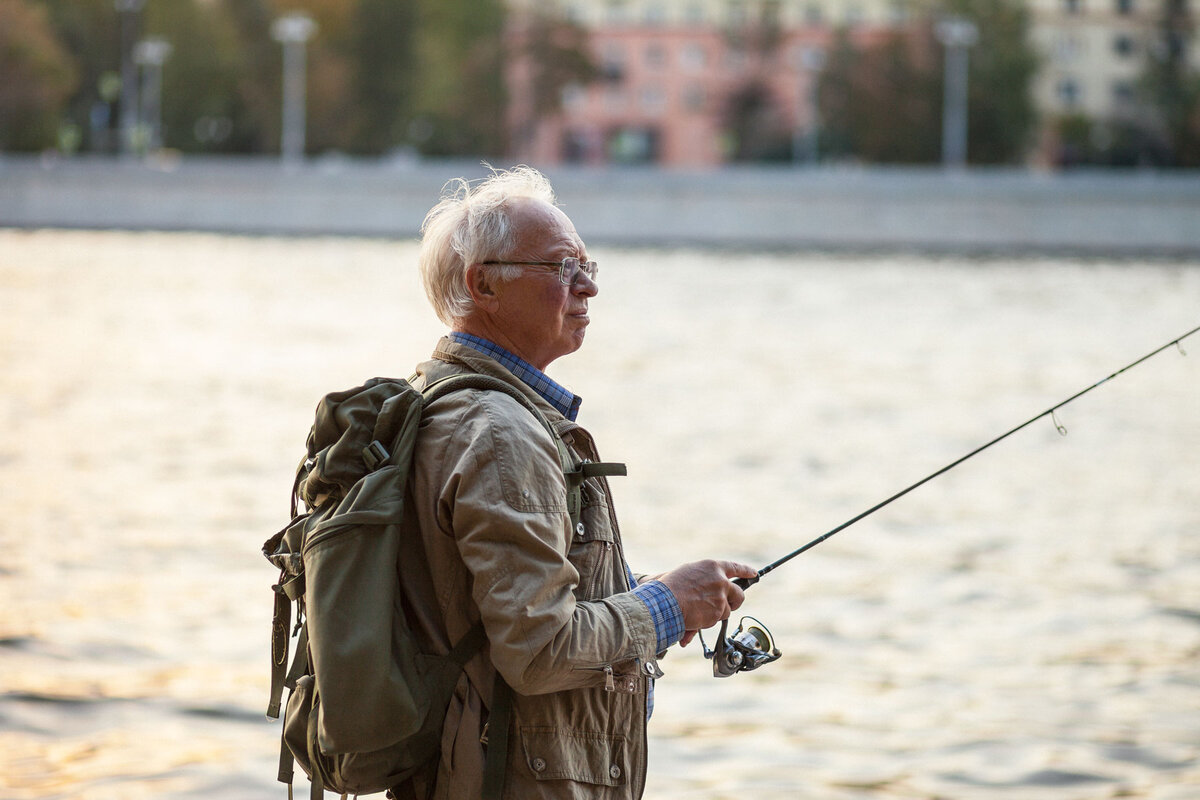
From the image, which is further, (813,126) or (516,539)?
(813,126)

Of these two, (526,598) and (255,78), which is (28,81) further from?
(526,598)

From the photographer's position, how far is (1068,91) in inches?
4033

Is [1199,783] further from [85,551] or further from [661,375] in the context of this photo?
[661,375]

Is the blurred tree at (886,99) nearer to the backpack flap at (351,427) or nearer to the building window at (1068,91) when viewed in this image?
the building window at (1068,91)

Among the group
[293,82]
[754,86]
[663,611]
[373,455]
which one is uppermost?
[754,86]

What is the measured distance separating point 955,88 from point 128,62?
1439 inches

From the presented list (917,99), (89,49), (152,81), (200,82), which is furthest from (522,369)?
(89,49)

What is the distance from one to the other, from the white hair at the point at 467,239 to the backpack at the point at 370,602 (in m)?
0.20

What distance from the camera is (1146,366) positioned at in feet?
68.1

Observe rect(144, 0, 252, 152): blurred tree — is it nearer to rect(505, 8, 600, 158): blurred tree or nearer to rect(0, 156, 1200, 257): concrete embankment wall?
rect(505, 8, 600, 158): blurred tree

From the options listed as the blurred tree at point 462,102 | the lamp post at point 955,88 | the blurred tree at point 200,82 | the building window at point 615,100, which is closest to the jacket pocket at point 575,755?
the lamp post at point 955,88

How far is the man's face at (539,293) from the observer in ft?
9.84

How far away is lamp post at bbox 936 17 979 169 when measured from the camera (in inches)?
2677

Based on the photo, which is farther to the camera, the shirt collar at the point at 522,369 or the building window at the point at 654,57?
the building window at the point at 654,57
